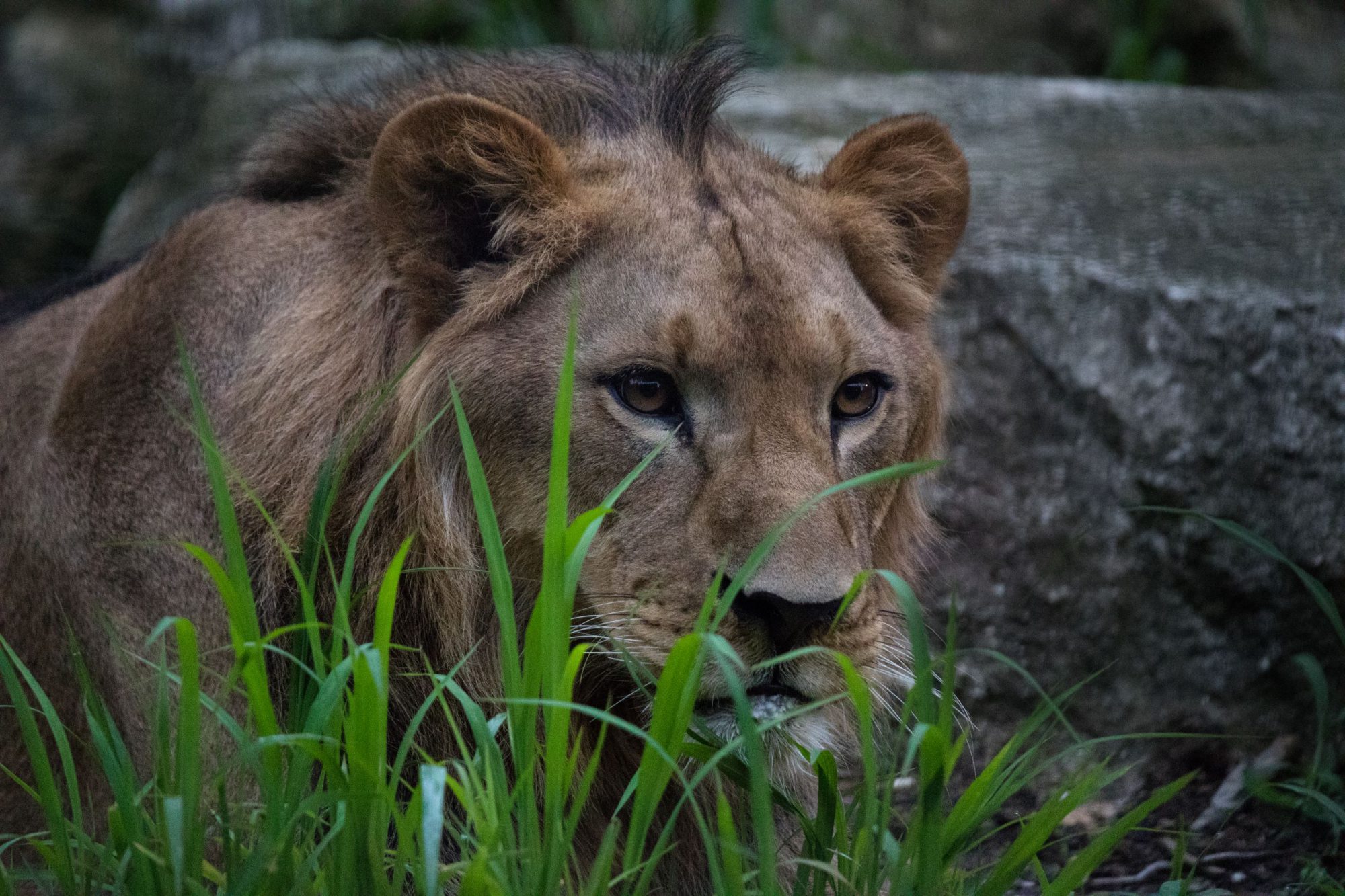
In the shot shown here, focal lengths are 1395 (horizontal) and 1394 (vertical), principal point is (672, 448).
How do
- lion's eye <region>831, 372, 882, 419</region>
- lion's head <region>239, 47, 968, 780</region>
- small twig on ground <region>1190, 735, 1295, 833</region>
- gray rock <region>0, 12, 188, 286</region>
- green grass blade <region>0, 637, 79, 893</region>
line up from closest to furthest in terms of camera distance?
1. green grass blade <region>0, 637, 79, 893</region>
2. lion's head <region>239, 47, 968, 780</region>
3. lion's eye <region>831, 372, 882, 419</region>
4. small twig on ground <region>1190, 735, 1295, 833</region>
5. gray rock <region>0, 12, 188, 286</region>

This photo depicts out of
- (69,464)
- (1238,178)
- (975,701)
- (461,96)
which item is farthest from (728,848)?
(1238,178)

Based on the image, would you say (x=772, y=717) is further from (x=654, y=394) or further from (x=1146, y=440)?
(x=1146, y=440)

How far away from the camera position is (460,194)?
2680mm

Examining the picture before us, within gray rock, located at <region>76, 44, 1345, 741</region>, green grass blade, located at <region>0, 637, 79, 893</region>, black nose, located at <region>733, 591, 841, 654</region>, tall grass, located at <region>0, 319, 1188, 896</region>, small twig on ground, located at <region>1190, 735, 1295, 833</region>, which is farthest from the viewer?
Result: gray rock, located at <region>76, 44, 1345, 741</region>

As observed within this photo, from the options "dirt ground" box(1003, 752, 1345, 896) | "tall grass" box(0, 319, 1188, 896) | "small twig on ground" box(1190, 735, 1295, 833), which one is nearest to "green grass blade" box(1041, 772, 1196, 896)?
"tall grass" box(0, 319, 1188, 896)

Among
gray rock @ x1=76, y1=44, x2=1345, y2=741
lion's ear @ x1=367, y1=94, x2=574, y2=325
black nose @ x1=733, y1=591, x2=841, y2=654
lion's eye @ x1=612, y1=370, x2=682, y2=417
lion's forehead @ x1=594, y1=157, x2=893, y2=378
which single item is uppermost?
lion's ear @ x1=367, y1=94, x2=574, y2=325

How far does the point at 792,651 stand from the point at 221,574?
90 centimetres

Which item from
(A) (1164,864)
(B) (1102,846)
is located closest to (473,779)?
(B) (1102,846)

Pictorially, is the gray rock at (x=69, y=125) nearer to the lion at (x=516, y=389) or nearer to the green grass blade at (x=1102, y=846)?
the lion at (x=516, y=389)

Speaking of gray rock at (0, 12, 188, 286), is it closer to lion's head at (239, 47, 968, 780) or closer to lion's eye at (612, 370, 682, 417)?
lion's head at (239, 47, 968, 780)

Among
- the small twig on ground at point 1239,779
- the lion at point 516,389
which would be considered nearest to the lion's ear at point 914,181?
the lion at point 516,389

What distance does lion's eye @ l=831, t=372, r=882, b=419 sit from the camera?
272 cm

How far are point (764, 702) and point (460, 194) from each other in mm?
1128

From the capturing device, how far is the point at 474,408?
8.64 feet
